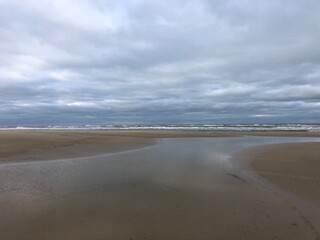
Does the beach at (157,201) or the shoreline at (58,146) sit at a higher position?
the shoreline at (58,146)

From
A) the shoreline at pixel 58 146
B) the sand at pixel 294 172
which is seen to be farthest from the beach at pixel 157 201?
the shoreline at pixel 58 146

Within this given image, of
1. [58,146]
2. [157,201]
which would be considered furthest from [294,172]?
[58,146]

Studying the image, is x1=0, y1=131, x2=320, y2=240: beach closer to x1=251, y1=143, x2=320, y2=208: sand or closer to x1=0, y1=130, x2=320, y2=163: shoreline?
x1=251, y1=143, x2=320, y2=208: sand

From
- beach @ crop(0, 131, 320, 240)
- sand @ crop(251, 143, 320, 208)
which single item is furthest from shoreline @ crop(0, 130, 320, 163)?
sand @ crop(251, 143, 320, 208)

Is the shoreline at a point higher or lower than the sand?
higher

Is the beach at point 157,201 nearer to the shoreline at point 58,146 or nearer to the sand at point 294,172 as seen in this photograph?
the sand at point 294,172

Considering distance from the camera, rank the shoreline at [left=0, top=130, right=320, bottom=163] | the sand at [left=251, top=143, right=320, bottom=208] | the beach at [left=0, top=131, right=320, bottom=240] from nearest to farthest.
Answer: the beach at [left=0, top=131, right=320, bottom=240], the sand at [left=251, top=143, right=320, bottom=208], the shoreline at [left=0, top=130, right=320, bottom=163]

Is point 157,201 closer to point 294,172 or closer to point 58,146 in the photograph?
point 294,172

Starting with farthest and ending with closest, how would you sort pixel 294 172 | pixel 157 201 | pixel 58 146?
1. pixel 58 146
2. pixel 294 172
3. pixel 157 201

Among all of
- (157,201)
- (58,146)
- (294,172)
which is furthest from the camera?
(58,146)

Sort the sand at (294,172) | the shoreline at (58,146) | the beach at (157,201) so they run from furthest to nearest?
1. the shoreline at (58,146)
2. the sand at (294,172)
3. the beach at (157,201)

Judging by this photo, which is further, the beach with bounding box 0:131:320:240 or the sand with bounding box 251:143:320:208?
the sand with bounding box 251:143:320:208

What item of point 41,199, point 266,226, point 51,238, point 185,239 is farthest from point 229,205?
point 41,199

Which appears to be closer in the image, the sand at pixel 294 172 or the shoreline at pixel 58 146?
the sand at pixel 294 172
